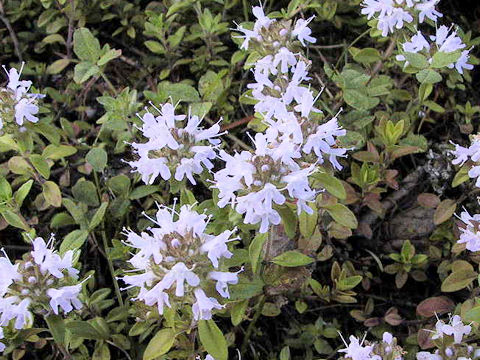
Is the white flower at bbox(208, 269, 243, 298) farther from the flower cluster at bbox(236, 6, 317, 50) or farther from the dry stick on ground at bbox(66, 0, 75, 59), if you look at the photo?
the dry stick on ground at bbox(66, 0, 75, 59)

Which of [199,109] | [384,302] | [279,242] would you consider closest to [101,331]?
[279,242]

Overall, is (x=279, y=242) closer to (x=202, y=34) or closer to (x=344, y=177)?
(x=344, y=177)

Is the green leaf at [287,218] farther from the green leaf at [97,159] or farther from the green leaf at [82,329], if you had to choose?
the green leaf at [97,159]

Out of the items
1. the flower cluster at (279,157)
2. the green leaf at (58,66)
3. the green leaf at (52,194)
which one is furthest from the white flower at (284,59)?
the green leaf at (58,66)

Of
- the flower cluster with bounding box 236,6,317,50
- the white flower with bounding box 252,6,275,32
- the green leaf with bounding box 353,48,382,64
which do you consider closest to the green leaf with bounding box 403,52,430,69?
the green leaf with bounding box 353,48,382,64

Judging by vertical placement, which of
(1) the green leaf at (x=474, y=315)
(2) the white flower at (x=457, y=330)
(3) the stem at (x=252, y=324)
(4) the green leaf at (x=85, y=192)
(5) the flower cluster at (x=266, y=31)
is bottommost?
(3) the stem at (x=252, y=324)

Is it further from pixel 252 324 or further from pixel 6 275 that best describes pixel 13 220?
pixel 252 324
